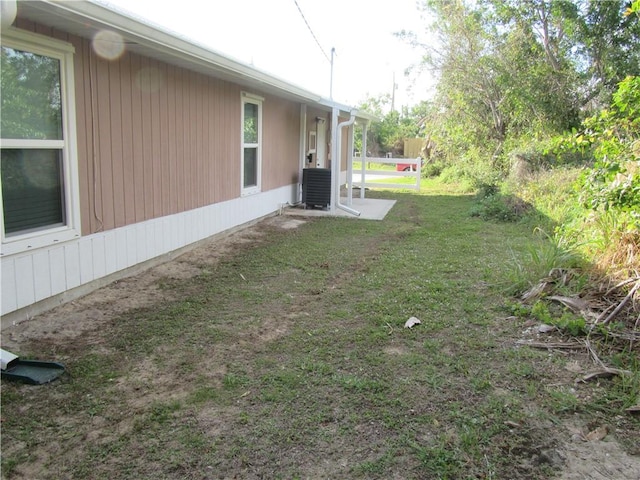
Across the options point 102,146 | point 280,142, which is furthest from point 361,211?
point 102,146

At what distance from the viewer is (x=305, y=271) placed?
603 cm

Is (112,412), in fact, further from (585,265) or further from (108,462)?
(585,265)

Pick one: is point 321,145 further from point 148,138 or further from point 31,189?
point 31,189

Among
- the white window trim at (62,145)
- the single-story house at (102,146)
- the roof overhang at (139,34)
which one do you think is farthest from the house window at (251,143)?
the white window trim at (62,145)

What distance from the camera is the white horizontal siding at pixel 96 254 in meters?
3.92

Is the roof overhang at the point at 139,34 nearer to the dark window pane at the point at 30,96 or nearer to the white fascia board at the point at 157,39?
the white fascia board at the point at 157,39

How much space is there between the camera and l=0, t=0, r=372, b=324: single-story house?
A: 3.91 meters

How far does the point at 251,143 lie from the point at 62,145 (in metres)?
4.70

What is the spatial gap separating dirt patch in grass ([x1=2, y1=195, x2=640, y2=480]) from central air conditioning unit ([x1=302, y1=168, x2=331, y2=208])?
5572 mm

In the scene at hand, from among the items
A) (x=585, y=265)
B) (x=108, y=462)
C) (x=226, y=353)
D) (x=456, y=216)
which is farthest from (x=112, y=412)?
(x=456, y=216)

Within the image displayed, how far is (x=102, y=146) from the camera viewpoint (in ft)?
16.0

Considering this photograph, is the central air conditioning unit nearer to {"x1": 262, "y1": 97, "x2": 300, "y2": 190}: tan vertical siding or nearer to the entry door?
{"x1": 262, "y1": 97, "x2": 300, "y2": 190}: tan vertical siding

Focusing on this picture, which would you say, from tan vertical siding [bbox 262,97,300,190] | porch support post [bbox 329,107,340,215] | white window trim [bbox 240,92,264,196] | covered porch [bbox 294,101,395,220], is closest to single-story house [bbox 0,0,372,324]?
white window trim [bbox 240,92,264,196]

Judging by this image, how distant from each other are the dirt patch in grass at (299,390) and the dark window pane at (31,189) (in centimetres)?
78
